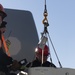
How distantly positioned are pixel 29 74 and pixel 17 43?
2.59m

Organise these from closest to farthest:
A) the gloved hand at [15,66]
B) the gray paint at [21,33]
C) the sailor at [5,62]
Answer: the sailor at [5,62]
the gloved hand at [15,66]
the gray paint at [21,33]

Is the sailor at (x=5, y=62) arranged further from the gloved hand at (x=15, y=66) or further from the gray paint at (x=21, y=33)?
the gray paint at (x=21, y=33)

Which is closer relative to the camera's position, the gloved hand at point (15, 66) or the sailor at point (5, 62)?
the sailor at point (5, 62)

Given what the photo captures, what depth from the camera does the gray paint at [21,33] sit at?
596 cm

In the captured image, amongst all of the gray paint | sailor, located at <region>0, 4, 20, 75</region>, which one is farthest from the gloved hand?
the gray paint

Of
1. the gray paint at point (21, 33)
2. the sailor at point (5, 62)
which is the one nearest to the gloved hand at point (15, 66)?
the sailor at point (5, 62)

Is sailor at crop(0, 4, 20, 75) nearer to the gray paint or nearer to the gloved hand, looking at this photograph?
the gloved hand

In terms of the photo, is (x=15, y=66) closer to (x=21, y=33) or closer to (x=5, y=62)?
(x=5, y=62)

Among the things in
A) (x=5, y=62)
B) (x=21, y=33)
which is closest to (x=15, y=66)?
(x=5, y=62)

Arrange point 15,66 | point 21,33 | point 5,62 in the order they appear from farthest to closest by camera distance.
→ point 21,33
point 15,66
point 5,62

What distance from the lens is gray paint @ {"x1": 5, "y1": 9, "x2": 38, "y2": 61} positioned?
5.96 m

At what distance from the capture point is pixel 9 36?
19.7 feet

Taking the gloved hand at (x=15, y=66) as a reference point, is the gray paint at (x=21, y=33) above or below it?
below

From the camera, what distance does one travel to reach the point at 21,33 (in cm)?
621
